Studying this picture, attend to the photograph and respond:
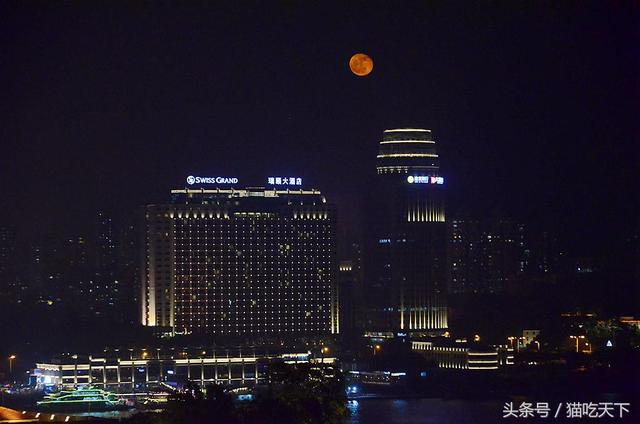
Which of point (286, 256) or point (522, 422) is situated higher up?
point (286, 256)

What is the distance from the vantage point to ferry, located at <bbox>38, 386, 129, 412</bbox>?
26.0 m

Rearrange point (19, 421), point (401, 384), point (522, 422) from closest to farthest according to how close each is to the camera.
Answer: point (19, 421)
point (522, 422)
point (401, 384)

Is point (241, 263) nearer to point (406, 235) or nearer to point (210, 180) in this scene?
point (210, 180)

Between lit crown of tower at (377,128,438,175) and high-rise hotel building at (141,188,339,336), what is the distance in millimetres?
1331

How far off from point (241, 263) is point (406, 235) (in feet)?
9.61

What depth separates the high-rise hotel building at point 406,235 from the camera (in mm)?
31844

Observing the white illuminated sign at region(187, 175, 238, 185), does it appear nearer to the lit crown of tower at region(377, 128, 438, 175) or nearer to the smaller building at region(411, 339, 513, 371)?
the lit crown of tower at region(377, 128, 438, 175)

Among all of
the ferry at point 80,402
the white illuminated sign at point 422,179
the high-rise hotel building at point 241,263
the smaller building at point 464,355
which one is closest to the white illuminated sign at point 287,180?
the high-rise hotel building at point 241,263

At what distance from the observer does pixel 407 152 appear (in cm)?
3197

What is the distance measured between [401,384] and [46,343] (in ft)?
20.9

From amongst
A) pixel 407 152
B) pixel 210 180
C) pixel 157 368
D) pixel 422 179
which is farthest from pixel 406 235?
pixel 157 368

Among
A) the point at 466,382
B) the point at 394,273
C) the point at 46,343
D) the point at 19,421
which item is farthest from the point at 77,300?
the point at 19,421

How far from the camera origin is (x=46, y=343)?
31.1 m

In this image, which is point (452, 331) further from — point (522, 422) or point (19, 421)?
point (19, 421)
